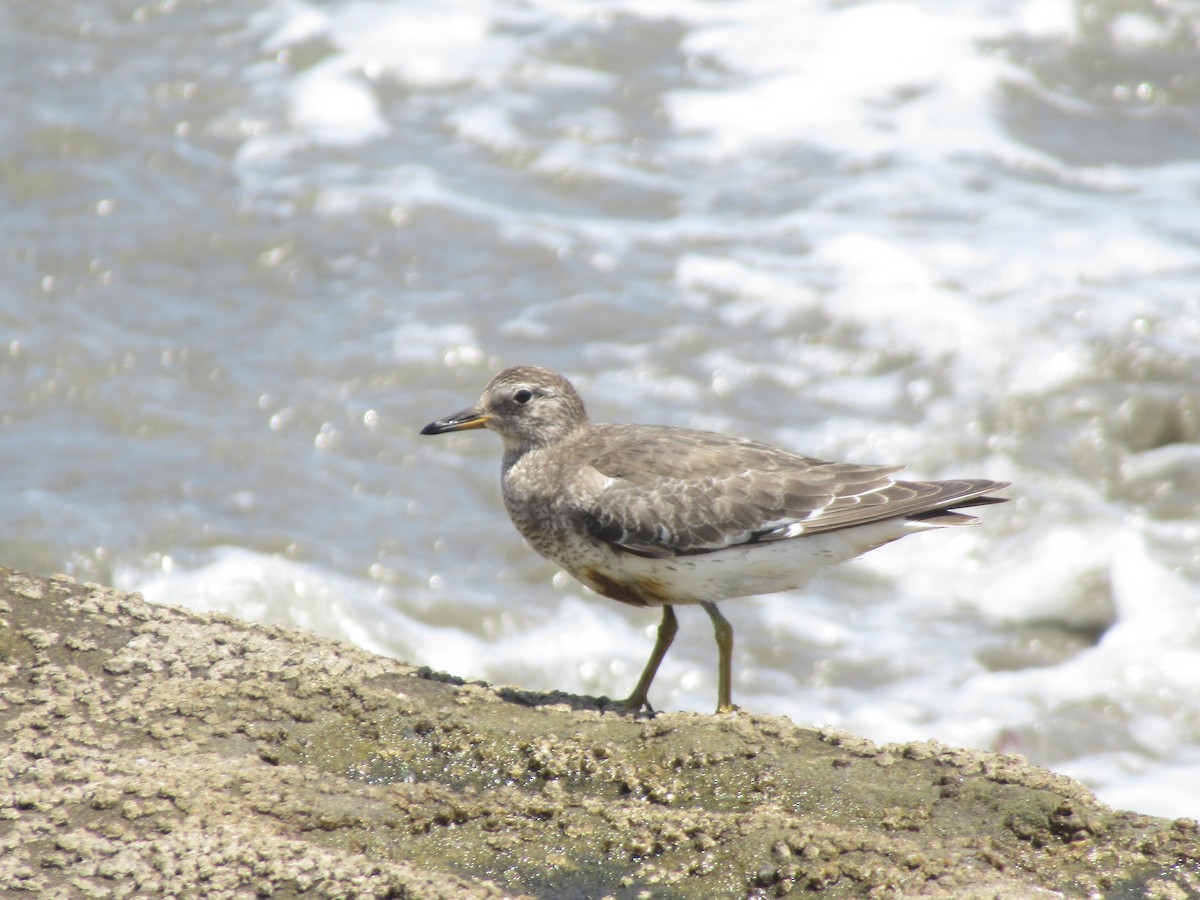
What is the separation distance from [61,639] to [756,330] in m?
7.09

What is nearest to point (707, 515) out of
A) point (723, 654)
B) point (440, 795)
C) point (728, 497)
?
point (728, 497)

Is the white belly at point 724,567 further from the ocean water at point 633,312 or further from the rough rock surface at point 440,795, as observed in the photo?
the ocean water at point 633,312

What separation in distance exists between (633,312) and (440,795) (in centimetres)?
733

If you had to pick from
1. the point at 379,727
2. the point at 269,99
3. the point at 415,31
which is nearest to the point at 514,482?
the point at 379,727

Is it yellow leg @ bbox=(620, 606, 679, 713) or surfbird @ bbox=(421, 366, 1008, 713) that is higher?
surfbird @ bbox=(421, 366, 1008, 713)

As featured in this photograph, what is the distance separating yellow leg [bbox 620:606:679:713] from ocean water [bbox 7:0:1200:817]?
2026 mm

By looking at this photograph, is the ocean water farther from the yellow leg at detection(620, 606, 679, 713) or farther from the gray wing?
the gray wing

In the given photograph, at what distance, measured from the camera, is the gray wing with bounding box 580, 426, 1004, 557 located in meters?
5.28

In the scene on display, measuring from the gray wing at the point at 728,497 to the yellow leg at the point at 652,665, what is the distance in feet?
1.36

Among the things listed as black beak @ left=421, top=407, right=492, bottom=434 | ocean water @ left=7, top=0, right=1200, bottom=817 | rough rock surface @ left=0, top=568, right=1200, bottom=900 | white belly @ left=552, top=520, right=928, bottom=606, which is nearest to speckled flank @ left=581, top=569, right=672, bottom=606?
white belly @ left=552, top=520, right=928, bottom=606

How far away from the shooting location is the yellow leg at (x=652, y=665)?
16.5 ft

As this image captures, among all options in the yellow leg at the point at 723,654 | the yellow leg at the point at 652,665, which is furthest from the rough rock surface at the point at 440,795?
the yellow leg at the point at 723,654

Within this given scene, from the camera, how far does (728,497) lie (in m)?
5.39

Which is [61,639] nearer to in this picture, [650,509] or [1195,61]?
[650,509]
